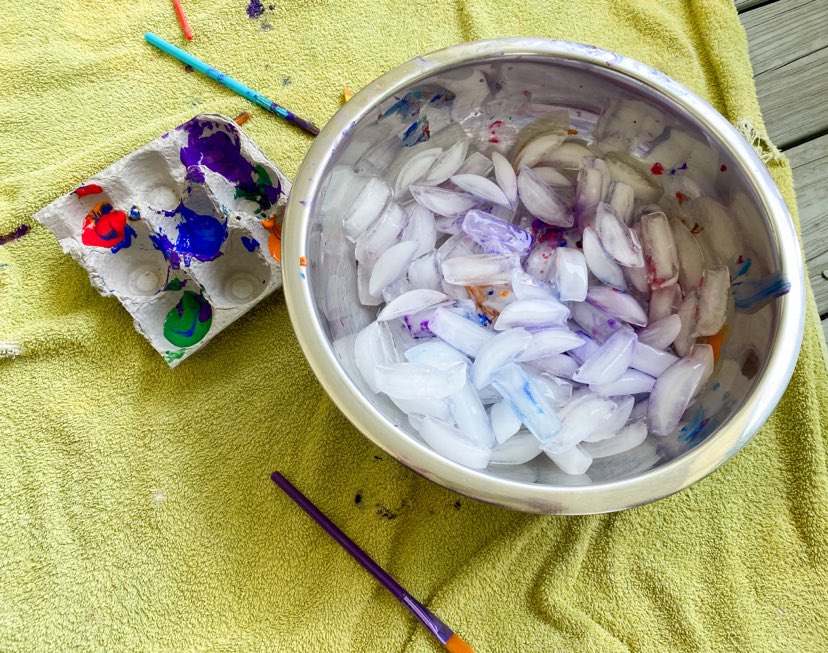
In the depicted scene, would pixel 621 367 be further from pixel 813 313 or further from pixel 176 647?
pixel 176 647

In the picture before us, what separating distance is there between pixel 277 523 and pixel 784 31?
0.84 meters

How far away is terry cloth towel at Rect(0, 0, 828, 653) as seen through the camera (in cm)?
58

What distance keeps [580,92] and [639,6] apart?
339 millimetres

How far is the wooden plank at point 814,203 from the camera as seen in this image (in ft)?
2.23

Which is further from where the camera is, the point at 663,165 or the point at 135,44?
the point at 135,44

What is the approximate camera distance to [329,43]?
76 cm

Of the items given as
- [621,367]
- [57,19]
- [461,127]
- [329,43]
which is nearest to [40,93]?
[57,19]

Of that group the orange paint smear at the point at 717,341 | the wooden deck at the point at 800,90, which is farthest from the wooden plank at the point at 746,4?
the orange paint smear at the point at 717,341

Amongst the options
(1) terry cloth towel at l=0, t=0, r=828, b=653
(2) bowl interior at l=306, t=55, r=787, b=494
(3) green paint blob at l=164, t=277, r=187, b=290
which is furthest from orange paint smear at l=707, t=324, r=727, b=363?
(3) green paint blob at l=164, t=277, r=187, b=290

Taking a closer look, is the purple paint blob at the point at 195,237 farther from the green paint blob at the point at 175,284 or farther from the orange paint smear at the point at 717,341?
the orange paint smear at the point at 717,341

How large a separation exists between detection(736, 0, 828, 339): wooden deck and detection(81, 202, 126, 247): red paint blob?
2.50 ft

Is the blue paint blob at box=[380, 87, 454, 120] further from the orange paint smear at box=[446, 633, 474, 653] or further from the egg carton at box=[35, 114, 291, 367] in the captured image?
the orange paint smear at box=[446, 633, 474, 653]

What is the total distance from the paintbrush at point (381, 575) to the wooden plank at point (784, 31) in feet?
2.41

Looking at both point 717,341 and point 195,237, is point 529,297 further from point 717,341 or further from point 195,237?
point 195,237
